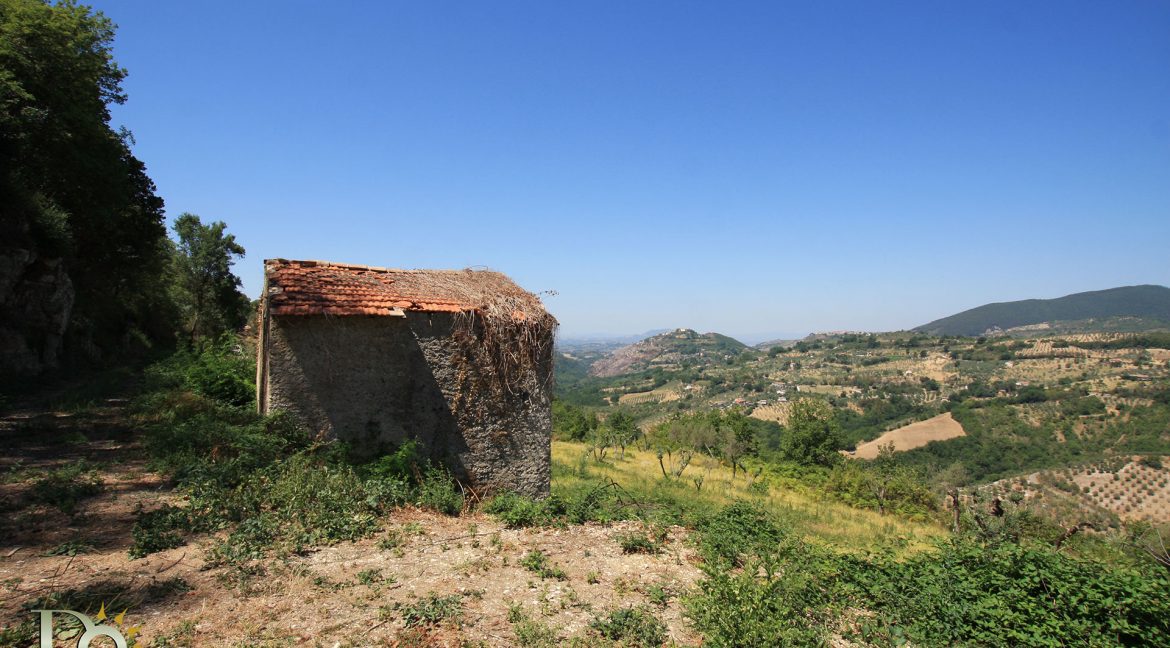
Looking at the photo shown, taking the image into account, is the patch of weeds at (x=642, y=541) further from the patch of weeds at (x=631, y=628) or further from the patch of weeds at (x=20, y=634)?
the patch of weeds at (x=20, y=634)

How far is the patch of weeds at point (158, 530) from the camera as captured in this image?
6.02 m

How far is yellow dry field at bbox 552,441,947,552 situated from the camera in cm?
1202

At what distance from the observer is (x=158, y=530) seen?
21.0 ft

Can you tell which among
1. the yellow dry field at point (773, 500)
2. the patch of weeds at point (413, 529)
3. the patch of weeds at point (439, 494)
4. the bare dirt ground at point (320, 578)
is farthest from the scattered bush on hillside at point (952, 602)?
the patch of weeds at point (439, 494)

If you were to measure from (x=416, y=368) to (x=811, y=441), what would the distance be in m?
37.4

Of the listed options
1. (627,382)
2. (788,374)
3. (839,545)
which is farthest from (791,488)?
(627,382)

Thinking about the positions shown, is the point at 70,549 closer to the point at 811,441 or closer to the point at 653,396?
the point at 811,441

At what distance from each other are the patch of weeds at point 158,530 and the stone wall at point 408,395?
2297 millimetres

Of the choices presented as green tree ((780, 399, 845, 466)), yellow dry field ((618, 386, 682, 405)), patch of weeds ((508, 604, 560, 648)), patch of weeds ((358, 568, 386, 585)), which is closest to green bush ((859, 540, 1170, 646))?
patch of weeds ((508, 604, 560, 648))

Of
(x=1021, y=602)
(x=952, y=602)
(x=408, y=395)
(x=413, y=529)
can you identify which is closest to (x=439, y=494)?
(x=413, y=529)

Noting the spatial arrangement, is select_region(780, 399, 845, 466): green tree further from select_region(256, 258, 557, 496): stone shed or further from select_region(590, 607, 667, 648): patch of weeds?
select_region(590, 607, 667, 648): patch of weeds

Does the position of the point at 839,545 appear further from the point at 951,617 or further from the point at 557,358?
the point at 557,358

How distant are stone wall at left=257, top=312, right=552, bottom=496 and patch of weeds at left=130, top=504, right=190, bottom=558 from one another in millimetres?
2297

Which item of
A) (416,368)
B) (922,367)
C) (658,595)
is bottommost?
(922,367)
